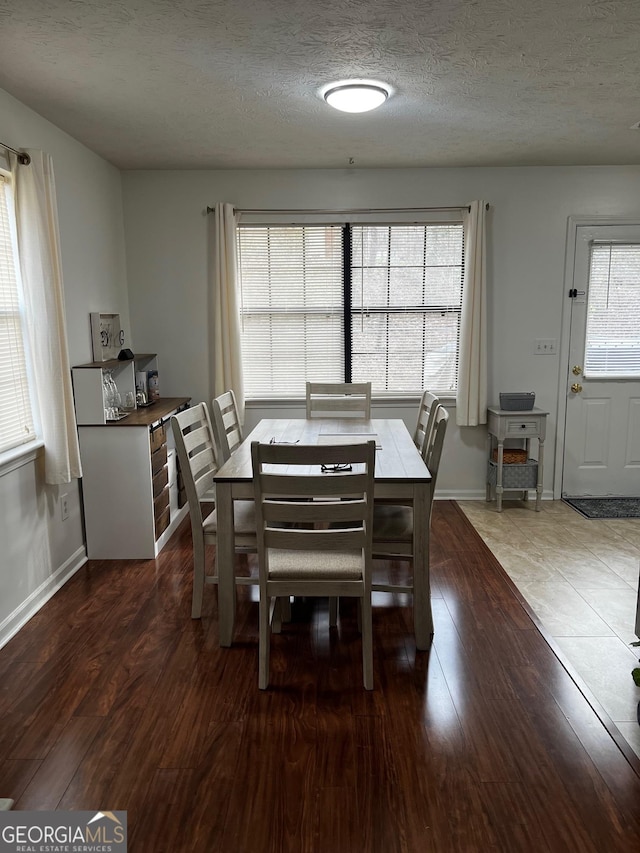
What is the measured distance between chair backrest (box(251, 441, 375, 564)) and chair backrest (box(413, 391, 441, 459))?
108cm

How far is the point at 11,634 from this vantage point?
274cm

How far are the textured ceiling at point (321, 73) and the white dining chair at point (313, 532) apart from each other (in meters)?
1.57

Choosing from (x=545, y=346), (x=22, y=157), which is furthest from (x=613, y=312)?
(x=22, y=157)

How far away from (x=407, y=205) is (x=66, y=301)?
Answer: 258 centimetres

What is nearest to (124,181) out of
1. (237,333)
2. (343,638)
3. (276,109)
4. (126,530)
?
(237,333)

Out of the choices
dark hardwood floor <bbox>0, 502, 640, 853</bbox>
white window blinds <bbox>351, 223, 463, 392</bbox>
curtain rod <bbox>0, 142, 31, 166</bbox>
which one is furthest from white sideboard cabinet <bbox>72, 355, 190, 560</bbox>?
white window blinds <bbox>351, 223, 463, 392</bbox>

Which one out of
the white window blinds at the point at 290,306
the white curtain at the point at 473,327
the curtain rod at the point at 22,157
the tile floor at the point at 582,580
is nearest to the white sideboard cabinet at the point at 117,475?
the curtain rod at the point at 22,157

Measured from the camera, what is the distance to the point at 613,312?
4633mm

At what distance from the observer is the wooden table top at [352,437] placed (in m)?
2.53

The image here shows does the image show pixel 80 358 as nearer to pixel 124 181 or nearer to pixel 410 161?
pixel 124 181

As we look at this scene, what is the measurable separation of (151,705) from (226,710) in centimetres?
29

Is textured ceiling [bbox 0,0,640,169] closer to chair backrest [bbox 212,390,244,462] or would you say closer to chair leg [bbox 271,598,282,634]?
chair backrest [bbox 212,390,244,462]

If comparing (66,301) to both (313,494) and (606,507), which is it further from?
(606,507)

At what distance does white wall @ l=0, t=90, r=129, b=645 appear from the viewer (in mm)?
2828
